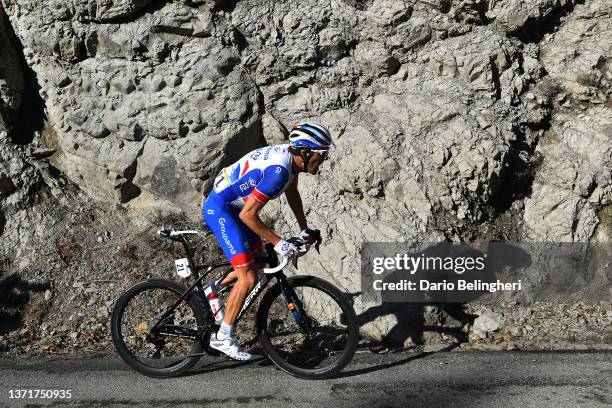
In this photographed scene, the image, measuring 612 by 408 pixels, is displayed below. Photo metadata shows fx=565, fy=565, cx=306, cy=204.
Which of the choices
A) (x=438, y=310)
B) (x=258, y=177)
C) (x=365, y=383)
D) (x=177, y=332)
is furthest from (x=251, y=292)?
(x=438, y=310)

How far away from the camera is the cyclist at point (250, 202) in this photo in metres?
4.52

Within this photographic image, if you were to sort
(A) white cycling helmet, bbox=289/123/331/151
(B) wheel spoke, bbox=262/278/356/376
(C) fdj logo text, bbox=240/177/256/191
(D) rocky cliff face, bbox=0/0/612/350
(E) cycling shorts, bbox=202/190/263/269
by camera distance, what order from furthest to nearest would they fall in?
(D) rocky cliff face, bbox=0/0/612/350 < (B) wheel spoke, bbox=262/278/356/376 < (E) cycling shorts, bbox=202/190/263/269 < (C) fdj logo text, bbox=240/177/256/191 < (A) white cycling helmet, bbox=289/123/331/151

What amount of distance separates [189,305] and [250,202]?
1220mm

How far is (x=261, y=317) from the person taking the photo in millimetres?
4918

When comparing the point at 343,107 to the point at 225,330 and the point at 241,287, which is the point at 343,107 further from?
the point at 225,330

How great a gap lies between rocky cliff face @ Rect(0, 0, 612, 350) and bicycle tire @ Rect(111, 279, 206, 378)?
2115 mm

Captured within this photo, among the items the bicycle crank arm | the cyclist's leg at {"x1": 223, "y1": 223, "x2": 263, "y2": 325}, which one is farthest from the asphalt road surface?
the cyclist's leg at {"x1": 223, "y1": 223, "x2": 263, "y2": 325}

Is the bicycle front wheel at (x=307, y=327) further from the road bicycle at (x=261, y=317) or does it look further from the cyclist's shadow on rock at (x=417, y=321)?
the cyclist's shadow on rock at (x=417, y=321)

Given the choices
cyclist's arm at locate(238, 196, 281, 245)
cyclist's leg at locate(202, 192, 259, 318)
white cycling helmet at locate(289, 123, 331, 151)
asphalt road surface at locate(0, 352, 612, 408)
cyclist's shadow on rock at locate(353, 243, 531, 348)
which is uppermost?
white cycling helmet at locate(289, 123, 331, 151)

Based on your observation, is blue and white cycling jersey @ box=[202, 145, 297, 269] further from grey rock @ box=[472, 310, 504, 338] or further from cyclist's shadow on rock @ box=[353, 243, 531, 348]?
grey rock @ box=[472, 310, 504, 338]

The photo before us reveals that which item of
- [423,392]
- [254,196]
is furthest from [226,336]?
[423,392]

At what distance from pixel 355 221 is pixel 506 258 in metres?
1.90

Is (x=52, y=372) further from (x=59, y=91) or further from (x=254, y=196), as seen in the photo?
(x=59, y=91)

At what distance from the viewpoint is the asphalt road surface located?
452 cm
